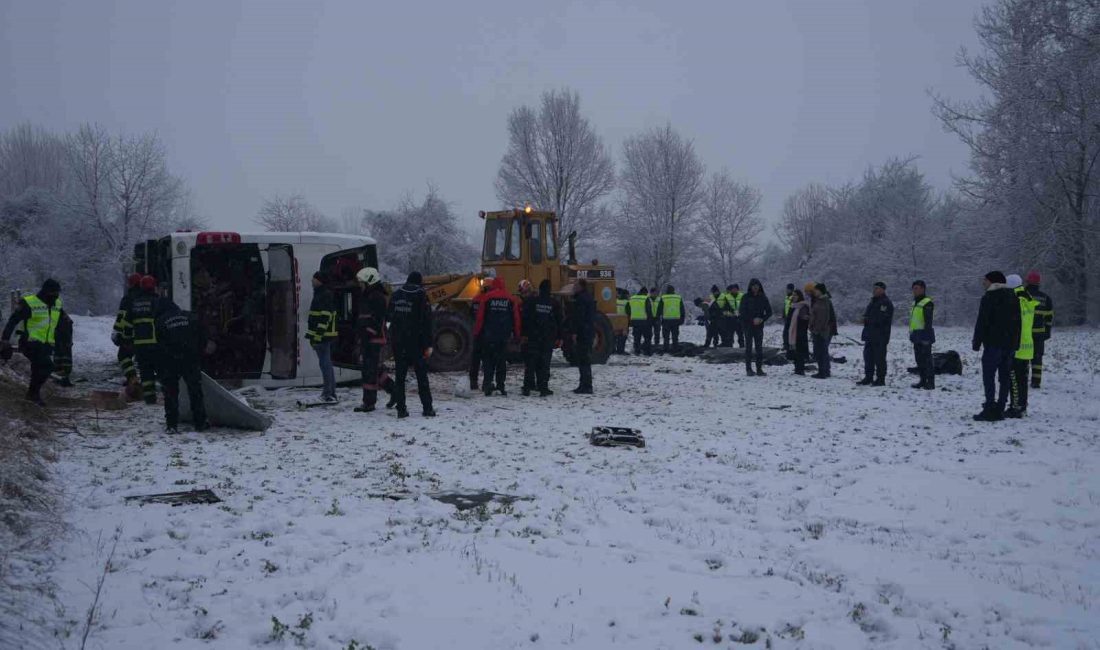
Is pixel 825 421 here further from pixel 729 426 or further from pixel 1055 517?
pixel 1055 517

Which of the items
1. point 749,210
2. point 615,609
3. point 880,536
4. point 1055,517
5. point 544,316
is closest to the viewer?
A: point 615,609

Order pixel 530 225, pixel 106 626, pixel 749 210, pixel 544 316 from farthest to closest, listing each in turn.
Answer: pixel 749 210 → pixel 530 225 → pixel 544 316 → pixel 106 626

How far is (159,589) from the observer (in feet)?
12.9

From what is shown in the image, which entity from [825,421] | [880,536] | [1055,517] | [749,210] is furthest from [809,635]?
[749,210]

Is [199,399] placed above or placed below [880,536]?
above

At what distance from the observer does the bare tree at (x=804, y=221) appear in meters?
56.5

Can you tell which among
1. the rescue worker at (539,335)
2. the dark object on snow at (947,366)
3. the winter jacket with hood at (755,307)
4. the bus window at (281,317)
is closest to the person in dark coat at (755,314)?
the winter jacket with hood at (755,307)

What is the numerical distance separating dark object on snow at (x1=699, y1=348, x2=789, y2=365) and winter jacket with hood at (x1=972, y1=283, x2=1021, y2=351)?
7.92m

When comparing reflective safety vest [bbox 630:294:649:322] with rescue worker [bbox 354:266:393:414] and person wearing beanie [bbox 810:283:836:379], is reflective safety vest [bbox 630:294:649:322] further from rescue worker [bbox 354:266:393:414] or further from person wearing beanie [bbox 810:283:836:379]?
rescue worker [bbox 354:266:393:414]

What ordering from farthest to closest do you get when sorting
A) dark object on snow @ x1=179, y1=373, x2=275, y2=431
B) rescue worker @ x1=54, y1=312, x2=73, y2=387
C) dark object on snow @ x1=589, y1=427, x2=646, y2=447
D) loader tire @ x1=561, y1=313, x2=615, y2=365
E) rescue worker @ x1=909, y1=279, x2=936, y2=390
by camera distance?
loader tire @ x1=561, y1=313, x2=615, y2=365, rescue worker @ x1=909, y1=279, x2=936, y2=390, rescue worker @ x1=54, y1=312, x2=73, y2=387, dark object on snow @ x1=179, y1=373, x2=275, y2=431, dark object on snow @ x1=589, y1=427, x2=646, y2=447

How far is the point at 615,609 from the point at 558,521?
4.68 ft

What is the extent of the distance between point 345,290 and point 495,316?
2.56m

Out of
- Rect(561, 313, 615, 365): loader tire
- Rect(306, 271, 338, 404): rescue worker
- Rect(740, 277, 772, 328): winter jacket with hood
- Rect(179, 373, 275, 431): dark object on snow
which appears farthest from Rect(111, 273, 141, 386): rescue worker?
Rect(740, 277, 772, 328): winter jacket with hood

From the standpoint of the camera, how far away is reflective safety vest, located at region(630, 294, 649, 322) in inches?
792
